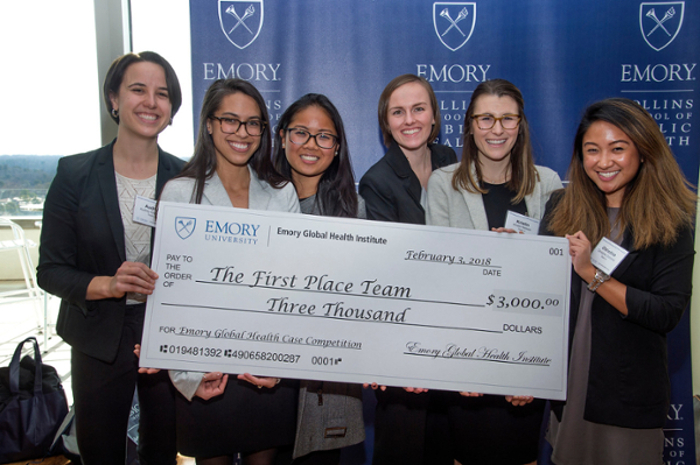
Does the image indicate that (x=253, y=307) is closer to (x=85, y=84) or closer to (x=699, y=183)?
(x=85, y=84)

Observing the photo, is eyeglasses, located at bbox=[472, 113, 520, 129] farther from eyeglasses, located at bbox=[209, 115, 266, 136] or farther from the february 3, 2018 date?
the february 3, 2018 date

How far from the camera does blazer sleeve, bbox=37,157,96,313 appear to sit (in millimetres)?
1549

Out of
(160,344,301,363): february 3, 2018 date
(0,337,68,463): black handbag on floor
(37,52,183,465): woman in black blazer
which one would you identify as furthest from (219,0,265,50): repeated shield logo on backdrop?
(0,337,68,463): black handbag on floor

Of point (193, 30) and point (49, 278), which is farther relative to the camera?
point (193, 30)

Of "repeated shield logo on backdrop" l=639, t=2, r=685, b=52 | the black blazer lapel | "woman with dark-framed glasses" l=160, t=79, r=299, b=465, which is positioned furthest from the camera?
"repeated shield logo on backdrop" l=639, t=2, r=685, b=52

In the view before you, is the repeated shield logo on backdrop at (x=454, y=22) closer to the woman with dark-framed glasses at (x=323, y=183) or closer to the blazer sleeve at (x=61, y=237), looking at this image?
the woman with dark-framed glasses at (x=323, y=183)

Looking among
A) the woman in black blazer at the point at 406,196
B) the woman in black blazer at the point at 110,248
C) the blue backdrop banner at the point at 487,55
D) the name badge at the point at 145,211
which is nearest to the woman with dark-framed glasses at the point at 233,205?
the name badge at the point at 145,211

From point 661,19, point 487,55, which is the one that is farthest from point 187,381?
point 661,19

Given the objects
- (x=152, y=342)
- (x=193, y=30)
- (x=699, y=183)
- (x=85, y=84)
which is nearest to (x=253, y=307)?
(x=152, y=342)

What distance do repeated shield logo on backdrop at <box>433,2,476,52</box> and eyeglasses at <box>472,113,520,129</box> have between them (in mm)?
1115

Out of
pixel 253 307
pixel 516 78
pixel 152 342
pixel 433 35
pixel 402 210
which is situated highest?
pixel 433 35

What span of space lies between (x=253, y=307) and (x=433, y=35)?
81.7 inches

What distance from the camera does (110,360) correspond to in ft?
5.20

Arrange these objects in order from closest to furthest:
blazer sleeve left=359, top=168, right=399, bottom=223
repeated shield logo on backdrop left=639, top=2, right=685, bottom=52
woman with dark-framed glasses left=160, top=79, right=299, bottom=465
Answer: woman with dark-framed glasses left=160, top=79, right=299, bottom=465
blazer sleeve left=359, top=168, right=399, bottom=223
repeated shield logo on backdrop left=639, top=2, right=685, bottom=52
